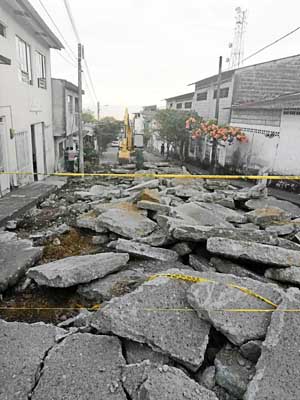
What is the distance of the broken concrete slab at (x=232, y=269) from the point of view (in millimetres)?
3641

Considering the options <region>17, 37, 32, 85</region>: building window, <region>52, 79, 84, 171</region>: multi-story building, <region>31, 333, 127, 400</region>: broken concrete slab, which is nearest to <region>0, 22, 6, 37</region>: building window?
<region>17, 37, 32, 85</region>: building window

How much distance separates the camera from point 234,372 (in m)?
2.31

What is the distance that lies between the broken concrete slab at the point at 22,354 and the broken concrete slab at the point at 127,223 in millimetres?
2224

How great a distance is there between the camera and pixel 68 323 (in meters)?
3.17

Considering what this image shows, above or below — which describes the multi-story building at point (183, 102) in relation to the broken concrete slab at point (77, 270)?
above

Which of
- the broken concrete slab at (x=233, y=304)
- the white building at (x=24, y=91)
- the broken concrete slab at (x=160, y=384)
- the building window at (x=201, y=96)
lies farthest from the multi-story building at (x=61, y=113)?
the broken concrete slab at (x=160, y=384)

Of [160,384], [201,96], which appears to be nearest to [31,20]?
[160,384]

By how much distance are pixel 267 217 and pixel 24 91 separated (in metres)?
8.84

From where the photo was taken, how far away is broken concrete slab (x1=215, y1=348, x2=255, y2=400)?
225 cm

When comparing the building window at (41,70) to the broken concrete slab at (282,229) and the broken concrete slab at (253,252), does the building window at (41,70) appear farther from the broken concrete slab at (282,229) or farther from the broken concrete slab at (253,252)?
the broken concrete slab at (253,252)

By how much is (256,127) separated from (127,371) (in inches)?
546

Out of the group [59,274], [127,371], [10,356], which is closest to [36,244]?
[59,274]

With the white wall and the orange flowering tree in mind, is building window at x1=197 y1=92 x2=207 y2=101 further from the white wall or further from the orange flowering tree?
the white wall

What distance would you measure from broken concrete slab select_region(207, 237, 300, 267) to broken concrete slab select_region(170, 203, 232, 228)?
5.00ft
